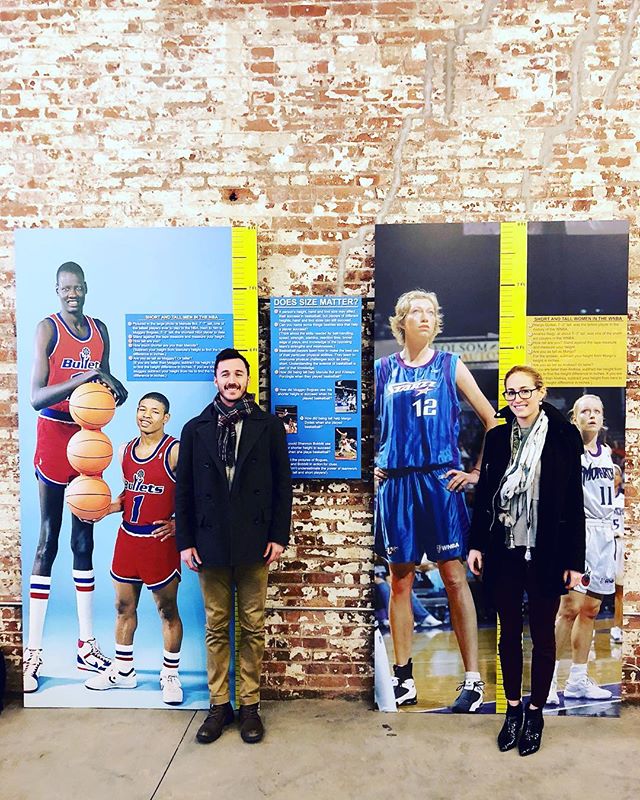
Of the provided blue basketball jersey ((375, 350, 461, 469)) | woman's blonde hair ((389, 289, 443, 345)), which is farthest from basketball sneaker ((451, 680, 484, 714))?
woman's blonde hair ((389, 289, 443, 345))

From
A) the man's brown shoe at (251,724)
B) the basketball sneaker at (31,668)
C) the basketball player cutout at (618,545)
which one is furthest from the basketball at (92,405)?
the basketball player cutout at (618,545)

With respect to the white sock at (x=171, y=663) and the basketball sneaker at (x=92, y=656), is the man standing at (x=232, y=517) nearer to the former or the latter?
the white sock at (x=171, y=663)

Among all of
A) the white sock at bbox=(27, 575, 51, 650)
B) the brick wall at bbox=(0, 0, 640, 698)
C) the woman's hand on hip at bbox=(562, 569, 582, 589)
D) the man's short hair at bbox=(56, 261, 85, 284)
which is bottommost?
the white sock at bbox=(27, 575, 51, 650)

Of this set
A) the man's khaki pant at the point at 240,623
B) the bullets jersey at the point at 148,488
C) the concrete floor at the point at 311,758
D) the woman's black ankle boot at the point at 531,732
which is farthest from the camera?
the bullets jersey at the point at 148,488

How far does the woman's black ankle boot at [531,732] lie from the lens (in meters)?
3.03

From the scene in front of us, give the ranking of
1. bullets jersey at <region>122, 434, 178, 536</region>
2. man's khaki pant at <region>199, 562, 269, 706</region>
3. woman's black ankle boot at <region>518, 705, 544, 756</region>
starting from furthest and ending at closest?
bullets jersey at <region>122, 434, 178, 536</region> → man's khaki pant at <region>199, 562, 269, 706</region> → woman's black ankle boot at <region>518, 705, 544, 756</region>

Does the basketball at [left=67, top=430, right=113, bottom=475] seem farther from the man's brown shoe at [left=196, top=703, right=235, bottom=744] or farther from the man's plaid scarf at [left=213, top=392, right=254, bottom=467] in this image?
the man's brown shoe at [left=196, top=703, right=235, bottom=744]

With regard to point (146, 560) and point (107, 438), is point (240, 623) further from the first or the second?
point (107, 438)

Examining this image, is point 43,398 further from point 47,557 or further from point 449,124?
point 449,124

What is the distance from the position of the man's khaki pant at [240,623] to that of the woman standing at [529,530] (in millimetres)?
1152

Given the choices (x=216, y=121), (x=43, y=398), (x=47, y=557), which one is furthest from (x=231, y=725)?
(x=216, y=121)

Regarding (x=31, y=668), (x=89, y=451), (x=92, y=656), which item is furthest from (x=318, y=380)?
(x=31, y=668)

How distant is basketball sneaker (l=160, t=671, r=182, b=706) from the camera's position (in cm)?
341

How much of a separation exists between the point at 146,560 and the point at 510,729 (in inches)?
80.6
